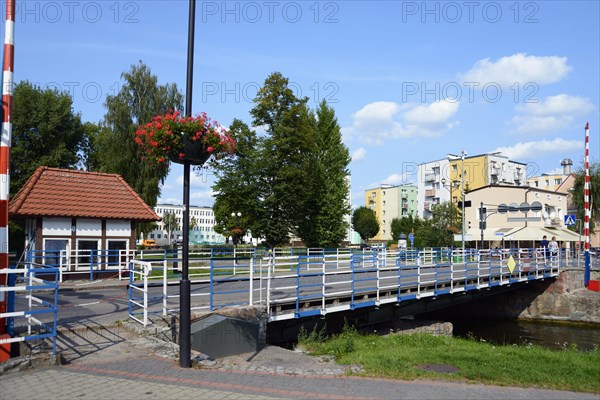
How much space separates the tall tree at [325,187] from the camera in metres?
38.7

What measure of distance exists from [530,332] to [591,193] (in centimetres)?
4254

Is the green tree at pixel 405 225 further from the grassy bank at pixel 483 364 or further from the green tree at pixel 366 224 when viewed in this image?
the grassy bank at pixel 483 364

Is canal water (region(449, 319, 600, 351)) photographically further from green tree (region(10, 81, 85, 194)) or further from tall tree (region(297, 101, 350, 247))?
green tree (region(10, 81, 85, 194))

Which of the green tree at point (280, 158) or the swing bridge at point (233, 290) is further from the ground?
the green tree at point (280, 158)

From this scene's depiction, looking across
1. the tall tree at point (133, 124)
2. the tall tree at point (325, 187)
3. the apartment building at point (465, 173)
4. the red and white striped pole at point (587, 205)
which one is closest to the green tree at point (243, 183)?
the tall tree at point (325, 187)

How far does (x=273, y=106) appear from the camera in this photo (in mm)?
36094

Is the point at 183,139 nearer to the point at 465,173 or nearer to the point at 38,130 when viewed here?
the point at 38,130

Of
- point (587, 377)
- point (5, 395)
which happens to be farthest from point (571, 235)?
point (5, 395)

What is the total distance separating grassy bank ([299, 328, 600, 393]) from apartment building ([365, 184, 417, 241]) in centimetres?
8638

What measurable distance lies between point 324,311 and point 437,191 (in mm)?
70544

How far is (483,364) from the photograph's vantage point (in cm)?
888

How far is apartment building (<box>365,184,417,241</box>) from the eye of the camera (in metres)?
98.3

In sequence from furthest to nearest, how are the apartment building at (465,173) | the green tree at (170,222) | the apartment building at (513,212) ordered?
the green tree at (170,222), the apartment building at (465,173), the apartment building at (513,212)

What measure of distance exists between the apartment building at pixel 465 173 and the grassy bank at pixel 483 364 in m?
64.8
